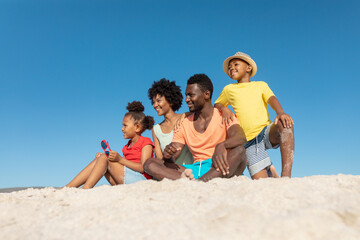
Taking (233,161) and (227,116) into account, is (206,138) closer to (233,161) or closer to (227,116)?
(227,116)

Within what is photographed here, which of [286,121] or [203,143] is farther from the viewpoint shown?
[203,143]

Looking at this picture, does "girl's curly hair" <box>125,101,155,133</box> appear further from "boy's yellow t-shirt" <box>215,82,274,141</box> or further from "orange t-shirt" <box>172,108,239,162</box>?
"boy's yellow t-shirt" <box>215,82,274,141</box>

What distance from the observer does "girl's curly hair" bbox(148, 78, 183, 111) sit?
467cm

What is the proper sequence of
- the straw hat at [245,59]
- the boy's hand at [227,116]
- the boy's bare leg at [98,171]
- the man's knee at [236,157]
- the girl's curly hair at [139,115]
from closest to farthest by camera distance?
the man's knee at [236,157] < the boy's hand at [227,116] < the boy's bare leg at [98,171] < the straw hat at [245,59] < the girl's curly hair at [139,115]

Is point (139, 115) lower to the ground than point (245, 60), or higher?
lower

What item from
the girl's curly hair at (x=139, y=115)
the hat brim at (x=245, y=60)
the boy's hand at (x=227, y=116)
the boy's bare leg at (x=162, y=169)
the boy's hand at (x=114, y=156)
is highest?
the hat brim at (x=245, y=60)

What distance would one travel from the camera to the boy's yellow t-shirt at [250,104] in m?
3.91

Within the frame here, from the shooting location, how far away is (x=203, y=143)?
12.4 ft

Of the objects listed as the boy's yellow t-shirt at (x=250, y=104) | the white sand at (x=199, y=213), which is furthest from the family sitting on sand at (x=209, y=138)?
the white sand at (x=199, y=213)

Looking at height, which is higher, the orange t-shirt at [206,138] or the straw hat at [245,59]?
the straw hat at [245,59]

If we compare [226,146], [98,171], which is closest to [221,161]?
[226,146]

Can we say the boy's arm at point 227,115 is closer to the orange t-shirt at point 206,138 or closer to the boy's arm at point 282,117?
the orange t-shirt at point 206,138

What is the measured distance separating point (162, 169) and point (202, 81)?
1215mm

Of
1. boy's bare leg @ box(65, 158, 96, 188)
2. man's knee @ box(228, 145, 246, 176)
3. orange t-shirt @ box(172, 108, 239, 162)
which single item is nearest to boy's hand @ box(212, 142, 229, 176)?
man's knee @ box(228, 145, 246, 176)
